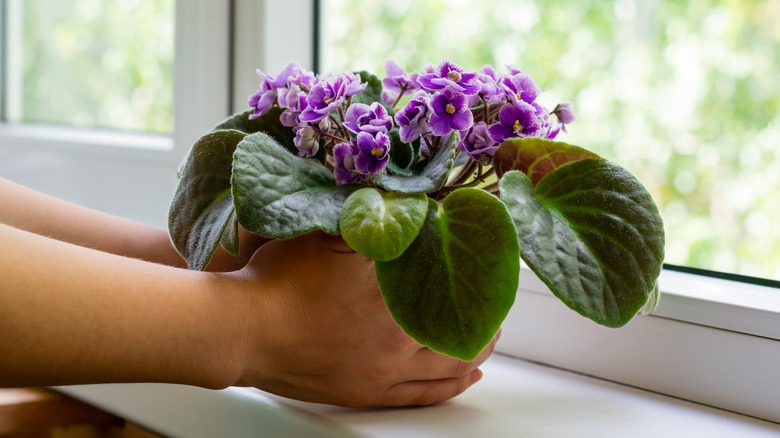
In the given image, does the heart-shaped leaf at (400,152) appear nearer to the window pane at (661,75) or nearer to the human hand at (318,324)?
the human hand at (318,324)

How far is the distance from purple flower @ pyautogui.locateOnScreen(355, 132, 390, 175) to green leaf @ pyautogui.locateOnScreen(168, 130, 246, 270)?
10 cm

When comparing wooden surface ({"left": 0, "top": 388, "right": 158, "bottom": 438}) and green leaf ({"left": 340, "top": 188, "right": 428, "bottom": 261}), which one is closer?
green leaf ({"left": 340, "top": 188, "right": 428, "bottom": 261})

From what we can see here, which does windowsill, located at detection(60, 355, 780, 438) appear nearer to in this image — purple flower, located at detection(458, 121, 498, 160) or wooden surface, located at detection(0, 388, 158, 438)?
wooden surface, located at detection(0, 388, 158, 438)

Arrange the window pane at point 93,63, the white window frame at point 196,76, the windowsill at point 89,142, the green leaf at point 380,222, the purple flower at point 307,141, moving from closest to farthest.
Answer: the green leaf at point 380,222
the purple flower at point 307,141
the white window frame at point 196,76
the windowsill at point 89,142
the window pane at point 93,63

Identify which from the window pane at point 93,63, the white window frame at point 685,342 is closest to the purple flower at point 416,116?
the white window frame at point 685,342

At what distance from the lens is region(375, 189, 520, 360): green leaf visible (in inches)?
22.1

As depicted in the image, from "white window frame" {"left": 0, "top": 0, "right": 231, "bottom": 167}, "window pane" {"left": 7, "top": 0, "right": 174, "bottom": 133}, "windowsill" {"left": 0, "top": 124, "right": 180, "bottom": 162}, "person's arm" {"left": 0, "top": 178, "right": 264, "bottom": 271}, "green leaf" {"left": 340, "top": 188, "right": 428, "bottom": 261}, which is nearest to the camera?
"green leaf" {"left": 340, "top": 188, "right": 428, "bottom": 261}

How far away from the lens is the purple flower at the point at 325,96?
63cm

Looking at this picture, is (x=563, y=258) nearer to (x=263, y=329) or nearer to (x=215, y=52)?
(x=263, y=329)

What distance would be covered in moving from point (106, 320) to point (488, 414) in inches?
13.3

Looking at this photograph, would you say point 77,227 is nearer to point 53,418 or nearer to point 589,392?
point 53,418

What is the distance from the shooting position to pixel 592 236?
598 millimetres

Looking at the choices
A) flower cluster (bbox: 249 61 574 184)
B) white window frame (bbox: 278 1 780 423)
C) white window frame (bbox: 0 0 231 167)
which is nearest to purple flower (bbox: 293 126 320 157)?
flower cluster (bbox: 249 61 574 184)

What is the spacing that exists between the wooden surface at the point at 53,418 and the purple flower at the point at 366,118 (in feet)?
1.49
